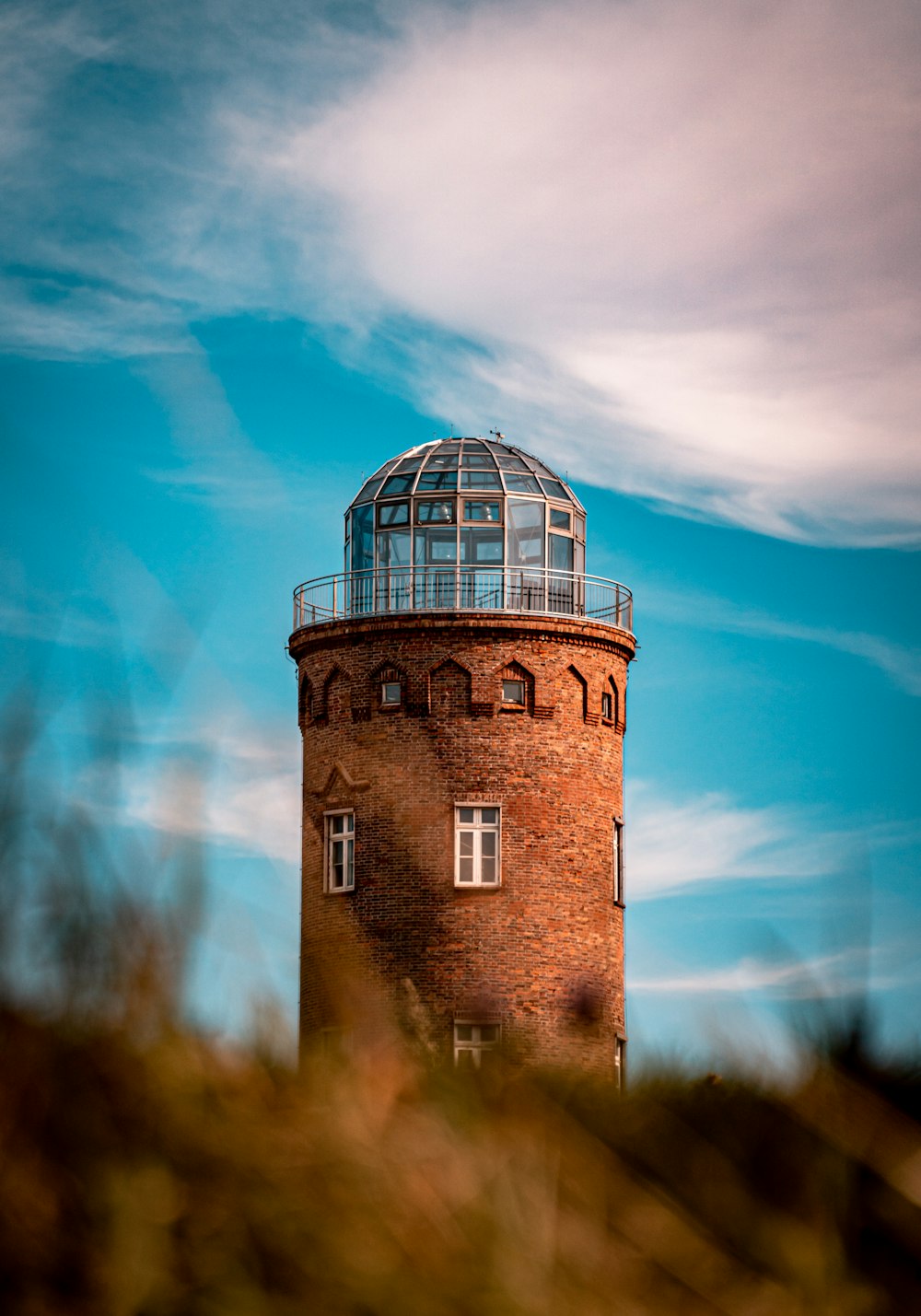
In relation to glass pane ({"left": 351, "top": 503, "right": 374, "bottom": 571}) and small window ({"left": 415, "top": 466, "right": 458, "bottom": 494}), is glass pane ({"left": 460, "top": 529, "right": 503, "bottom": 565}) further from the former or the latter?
glass pane ({"left": 351, "top": 503, "right": 374, "bottom": 571})

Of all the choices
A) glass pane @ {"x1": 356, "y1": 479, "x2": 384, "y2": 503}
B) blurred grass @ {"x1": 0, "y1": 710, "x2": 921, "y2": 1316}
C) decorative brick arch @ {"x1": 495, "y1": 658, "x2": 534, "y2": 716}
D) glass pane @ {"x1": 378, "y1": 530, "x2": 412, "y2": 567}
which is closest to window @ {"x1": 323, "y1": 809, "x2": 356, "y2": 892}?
decorative brick arch @ {"x1": 495, "y1": 658, "x2": 534, "y2": 716}

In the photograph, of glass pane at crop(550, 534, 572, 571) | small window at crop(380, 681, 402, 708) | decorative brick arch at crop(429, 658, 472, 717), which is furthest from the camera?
glass pane at crop(550, 534, 572, 571)

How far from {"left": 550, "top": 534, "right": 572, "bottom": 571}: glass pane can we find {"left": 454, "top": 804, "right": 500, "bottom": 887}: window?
17.9 ft

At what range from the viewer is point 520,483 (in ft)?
111

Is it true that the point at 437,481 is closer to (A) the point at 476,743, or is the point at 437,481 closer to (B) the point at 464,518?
(B) the point at 464,518

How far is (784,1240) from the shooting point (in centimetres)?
366

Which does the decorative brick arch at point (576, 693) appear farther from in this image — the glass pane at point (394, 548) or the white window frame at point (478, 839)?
the glass pane at point (394, 548)

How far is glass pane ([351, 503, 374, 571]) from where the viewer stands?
3378cm

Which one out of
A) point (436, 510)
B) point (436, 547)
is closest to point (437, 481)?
point (436, 510)

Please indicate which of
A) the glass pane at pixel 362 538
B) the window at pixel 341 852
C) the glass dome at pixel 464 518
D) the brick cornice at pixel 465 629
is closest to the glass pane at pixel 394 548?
the glass dome at pixel 464 518

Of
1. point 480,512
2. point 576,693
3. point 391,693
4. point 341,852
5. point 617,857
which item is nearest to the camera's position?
point 341,852

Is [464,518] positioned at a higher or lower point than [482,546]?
higher

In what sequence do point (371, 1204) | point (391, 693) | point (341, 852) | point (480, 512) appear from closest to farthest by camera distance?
point (371, 1204), point (341, 852), point (391, 693), point (480, 512)

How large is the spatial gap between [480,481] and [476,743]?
571cm
